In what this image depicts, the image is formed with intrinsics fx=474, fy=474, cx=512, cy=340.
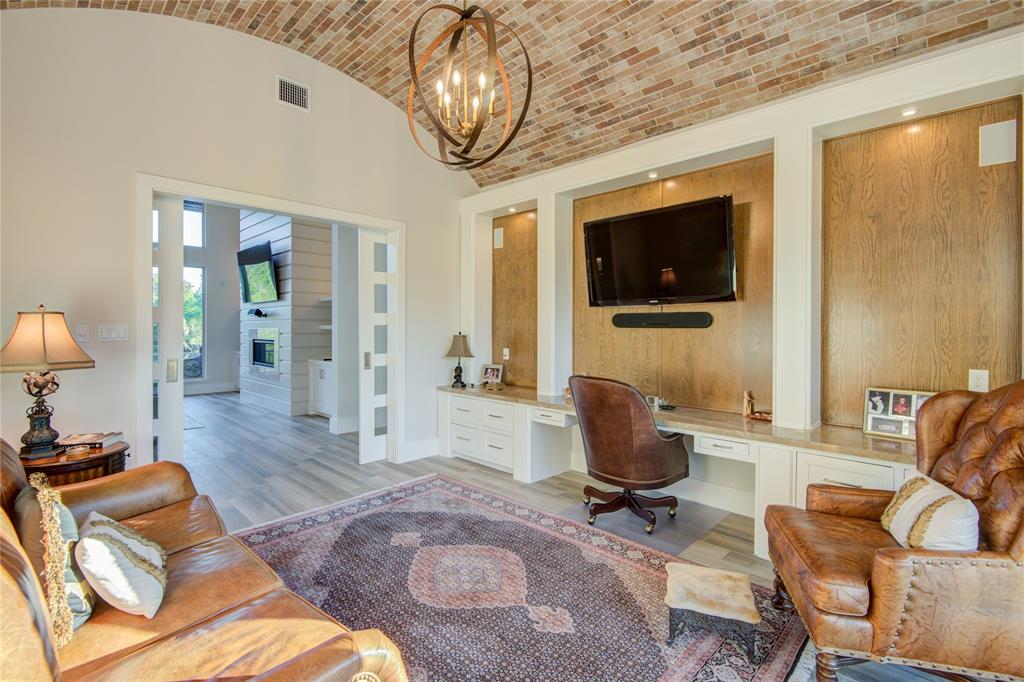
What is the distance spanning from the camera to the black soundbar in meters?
3.74

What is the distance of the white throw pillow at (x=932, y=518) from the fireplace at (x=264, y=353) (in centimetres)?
770

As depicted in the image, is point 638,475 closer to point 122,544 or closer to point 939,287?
point 939,287

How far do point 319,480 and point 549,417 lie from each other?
2130 mm

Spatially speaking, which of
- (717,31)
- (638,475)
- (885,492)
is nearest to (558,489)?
(638,475)

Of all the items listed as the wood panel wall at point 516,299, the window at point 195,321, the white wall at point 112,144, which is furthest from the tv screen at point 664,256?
the window at point 195,321

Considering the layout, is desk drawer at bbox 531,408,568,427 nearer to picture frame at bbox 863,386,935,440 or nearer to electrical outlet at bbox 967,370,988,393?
picture frame at bbox 863,386,935,440

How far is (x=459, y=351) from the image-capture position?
198 inches

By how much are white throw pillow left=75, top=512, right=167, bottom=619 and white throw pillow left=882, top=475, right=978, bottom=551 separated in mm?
2638

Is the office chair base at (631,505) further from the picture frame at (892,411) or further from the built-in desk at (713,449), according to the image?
the picture frame at (892,411)

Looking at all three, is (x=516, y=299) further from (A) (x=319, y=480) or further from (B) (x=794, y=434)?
(B) (x=794, y=434)

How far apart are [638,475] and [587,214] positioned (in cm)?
249

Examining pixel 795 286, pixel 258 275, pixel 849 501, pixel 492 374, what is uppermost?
pixel 258 275

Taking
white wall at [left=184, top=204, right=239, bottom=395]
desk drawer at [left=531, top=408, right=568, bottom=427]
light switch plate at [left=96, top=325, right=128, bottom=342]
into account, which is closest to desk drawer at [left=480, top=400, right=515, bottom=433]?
desk drawer at [left=531, top=408, right=568, bottom=427]

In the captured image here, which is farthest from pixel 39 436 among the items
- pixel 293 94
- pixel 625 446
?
pixel 625 446
